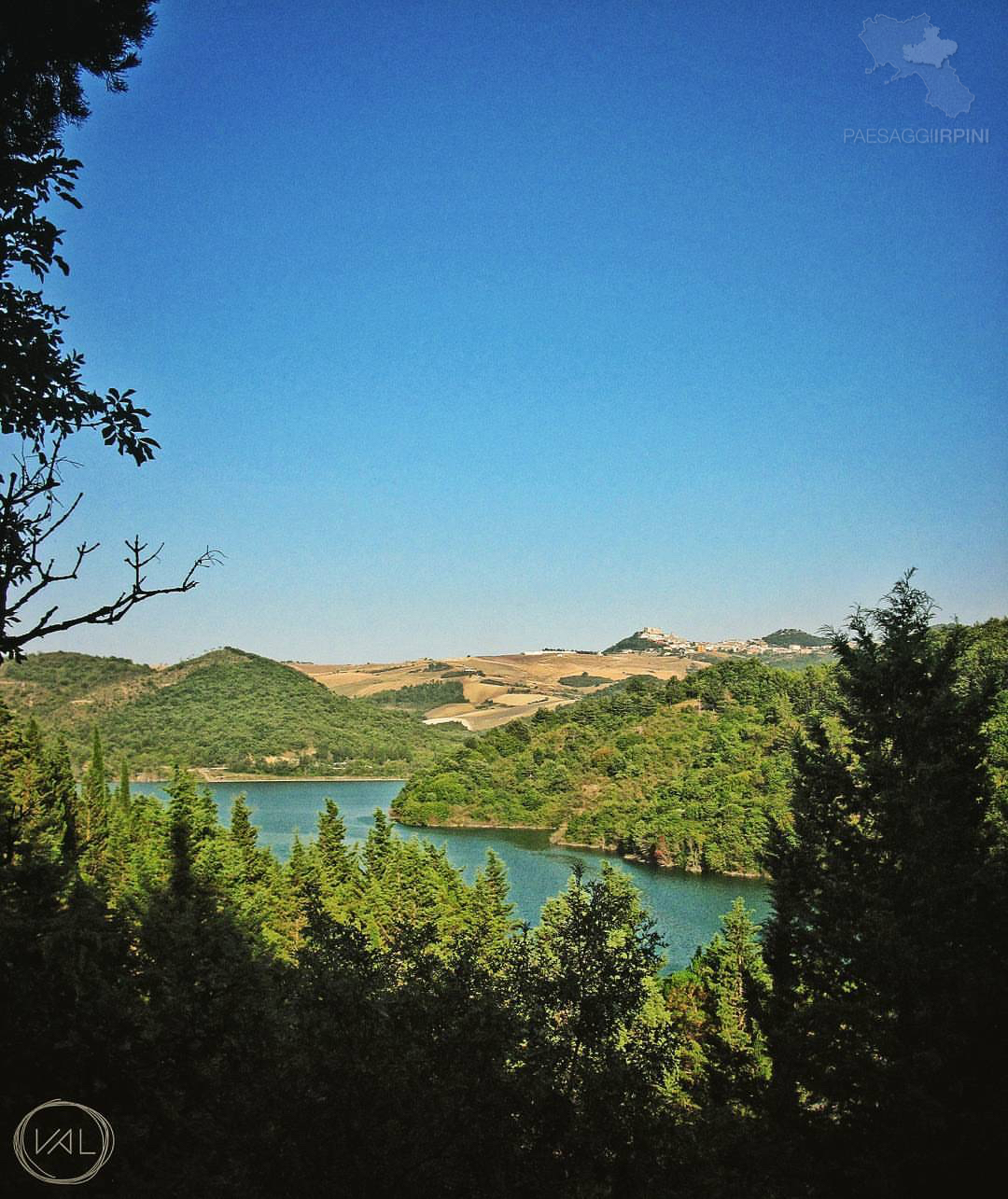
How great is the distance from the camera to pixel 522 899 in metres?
42.8

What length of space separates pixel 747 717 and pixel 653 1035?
A: 7507 cm

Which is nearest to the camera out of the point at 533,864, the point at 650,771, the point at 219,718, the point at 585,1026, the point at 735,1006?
the point at 585,1026

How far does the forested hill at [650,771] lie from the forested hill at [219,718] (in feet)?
112

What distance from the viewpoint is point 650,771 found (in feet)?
260

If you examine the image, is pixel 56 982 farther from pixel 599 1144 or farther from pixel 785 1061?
pixel 785 1061

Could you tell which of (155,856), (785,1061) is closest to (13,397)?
(785,1061)

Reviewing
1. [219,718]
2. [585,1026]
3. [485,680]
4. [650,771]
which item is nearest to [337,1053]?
[585,1026]

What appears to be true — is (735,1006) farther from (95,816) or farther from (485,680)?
(485,680)

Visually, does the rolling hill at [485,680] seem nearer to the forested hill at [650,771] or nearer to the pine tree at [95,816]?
the forested hill at [650,771]

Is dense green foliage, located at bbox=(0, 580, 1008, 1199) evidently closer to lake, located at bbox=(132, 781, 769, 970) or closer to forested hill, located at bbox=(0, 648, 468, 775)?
lake, located at bbox=(132, 781, 769, 970)
